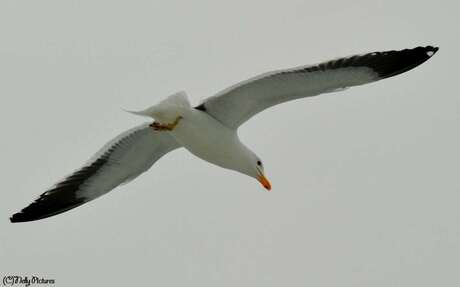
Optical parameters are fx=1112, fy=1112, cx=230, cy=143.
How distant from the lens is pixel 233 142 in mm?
13414

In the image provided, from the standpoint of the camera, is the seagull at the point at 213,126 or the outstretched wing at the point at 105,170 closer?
the seagull at the point at 213,126

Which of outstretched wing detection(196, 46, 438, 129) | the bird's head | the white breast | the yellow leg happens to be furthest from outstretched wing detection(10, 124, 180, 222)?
outstretched wing detection(196, 46, 438, 129)

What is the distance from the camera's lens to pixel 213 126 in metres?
13.2

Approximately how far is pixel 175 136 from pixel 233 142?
711 millimetres

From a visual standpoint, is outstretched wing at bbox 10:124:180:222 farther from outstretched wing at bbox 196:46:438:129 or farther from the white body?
outstretched wing at bbox 196:46:438:129

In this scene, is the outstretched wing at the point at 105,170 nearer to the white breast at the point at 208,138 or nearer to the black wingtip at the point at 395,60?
the white breast at the point at 208,138

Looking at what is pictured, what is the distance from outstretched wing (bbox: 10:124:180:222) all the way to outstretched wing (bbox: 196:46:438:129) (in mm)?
1329

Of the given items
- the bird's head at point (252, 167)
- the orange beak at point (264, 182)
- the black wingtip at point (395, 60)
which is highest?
the black wingtip at point (395, 60)

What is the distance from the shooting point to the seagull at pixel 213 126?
41.0 ft

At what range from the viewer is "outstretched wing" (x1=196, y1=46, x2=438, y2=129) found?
1240cm

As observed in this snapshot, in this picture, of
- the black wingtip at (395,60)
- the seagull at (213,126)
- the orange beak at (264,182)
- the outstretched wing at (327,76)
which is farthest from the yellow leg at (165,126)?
the black wingtip at (395,60)

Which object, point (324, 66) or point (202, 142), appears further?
point (202, 142)

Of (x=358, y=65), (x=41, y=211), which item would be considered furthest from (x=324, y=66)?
(x=41, y=211)

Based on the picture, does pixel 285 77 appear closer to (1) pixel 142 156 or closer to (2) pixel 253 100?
(2) pixel 253 100
